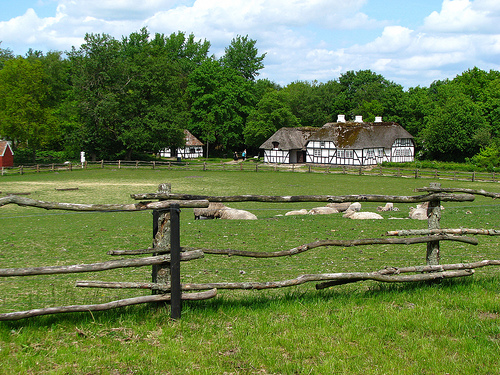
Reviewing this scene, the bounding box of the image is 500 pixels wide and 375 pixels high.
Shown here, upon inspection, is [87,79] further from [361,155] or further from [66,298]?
[66,298]

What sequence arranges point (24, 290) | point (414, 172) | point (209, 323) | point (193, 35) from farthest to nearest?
point (193, 35) < point (414, 172) < point (24, 290) < point (209, 323)

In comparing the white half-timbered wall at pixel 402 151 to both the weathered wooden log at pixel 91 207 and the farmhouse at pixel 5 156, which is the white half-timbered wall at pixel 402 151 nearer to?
the farmhouse at pixel 5 156

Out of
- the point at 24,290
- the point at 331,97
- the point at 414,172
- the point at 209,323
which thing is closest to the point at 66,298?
the point at 24,290

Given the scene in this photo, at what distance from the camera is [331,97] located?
96.6 metres

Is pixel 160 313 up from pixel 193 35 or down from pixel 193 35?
down

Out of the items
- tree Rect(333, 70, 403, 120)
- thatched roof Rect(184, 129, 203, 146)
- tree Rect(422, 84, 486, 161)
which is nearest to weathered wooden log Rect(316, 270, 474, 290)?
tree Rect(422, 84, 486, 161)

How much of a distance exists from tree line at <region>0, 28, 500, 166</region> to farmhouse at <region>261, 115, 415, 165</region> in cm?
502

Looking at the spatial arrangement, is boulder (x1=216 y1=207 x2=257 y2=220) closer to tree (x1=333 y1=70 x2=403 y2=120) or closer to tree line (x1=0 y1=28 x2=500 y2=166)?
tree line (x1=0 y1=28 x2=500 y2=166)

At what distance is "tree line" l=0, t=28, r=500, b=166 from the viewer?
5669 centimetres

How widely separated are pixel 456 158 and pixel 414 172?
26.1 meters

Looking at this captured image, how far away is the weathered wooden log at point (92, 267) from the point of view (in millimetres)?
5090

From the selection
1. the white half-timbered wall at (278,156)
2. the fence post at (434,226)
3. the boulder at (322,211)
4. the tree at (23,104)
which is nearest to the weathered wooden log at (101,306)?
the fence post at (434,226)

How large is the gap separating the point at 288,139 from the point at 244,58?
35.6m

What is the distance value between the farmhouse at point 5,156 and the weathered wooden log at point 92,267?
5334 cm
